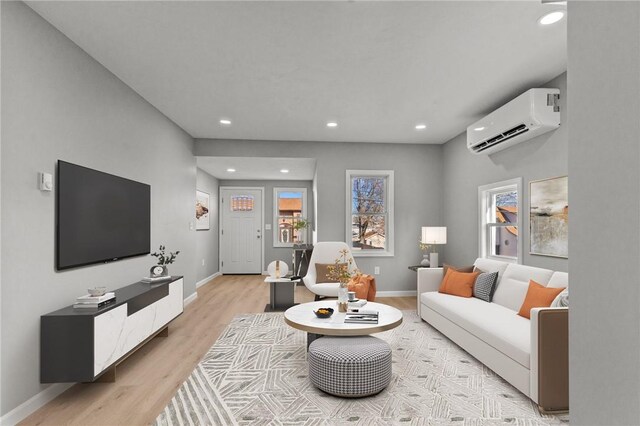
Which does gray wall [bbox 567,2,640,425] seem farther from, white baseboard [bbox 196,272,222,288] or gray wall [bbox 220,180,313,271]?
gray wall [bbox 220,180,313,271]

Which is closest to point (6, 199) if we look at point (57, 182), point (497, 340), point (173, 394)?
point (57, 182)

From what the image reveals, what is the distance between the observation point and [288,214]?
27.4ft

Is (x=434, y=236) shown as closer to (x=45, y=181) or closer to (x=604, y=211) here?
(x=45, y=181)

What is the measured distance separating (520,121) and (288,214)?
18.9ft

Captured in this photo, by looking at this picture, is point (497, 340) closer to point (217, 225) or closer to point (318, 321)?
point (318, 321)

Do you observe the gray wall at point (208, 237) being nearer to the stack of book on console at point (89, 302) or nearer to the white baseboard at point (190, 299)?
the white baseboard at point (190, 299)

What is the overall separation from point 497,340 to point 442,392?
61cm

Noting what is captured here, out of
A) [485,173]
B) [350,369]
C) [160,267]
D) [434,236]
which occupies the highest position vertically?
[485,173]

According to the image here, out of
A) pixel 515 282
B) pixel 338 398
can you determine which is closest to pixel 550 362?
pixel 515 282

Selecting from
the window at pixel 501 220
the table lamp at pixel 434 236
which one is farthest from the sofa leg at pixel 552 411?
the table lamp at pixel 434 236

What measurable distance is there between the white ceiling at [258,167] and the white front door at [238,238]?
734mm

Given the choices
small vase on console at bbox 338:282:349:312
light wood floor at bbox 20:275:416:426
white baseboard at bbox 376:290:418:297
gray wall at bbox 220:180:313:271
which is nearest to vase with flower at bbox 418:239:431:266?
white baseboard at bbox 376:290:418:297

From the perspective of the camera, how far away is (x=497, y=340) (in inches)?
105

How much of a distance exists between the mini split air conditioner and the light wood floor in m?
2.58
